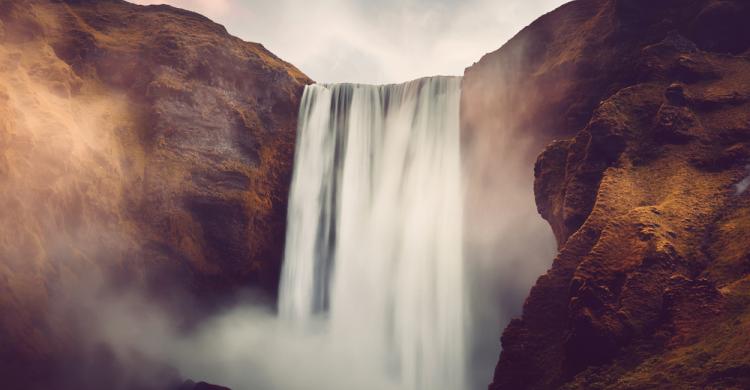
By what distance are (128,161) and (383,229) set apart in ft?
38.1

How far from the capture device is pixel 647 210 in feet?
26.5

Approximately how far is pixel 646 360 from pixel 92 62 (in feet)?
75.8

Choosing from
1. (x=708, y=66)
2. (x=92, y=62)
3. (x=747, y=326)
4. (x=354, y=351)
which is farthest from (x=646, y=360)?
(x=92, y=62)

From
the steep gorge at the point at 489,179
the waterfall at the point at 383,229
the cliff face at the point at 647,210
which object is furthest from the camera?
the waterfall at the point at 383,229

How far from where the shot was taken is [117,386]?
51.4 feet

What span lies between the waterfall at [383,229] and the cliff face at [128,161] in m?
1.62

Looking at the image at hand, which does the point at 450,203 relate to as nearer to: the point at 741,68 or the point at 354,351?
the point at 354,351

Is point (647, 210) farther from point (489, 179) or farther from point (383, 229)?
point (383, 229)

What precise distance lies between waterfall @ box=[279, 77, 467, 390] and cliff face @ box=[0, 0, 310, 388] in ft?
5.32

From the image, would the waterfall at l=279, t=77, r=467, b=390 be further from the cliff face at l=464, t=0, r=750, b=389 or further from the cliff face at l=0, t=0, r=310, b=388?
the cliff face at l=464, t=0, r=750, b=389

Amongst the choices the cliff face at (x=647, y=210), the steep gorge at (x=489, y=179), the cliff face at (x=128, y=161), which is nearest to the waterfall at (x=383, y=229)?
the steep gorge at (x=489, y=179)

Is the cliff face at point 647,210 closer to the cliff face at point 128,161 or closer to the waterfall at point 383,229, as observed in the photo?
the waterfall at point 383,229

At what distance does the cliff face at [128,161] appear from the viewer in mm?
13398

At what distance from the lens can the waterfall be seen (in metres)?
18.3
